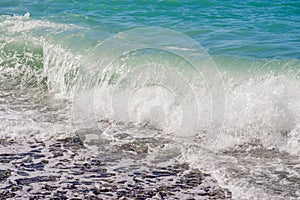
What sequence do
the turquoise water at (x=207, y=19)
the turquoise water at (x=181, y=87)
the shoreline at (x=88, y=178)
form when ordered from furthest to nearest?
1. the turquoise water at (x=207, y=19)
2. the turquoise water at (x=181, y=87)
3. the shoreline at (x=88, y=178)

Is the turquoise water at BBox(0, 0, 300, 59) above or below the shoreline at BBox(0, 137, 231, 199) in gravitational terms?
above

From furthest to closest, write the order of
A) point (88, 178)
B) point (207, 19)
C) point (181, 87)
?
point (207, 19), point (181, 87), point (88, 178)

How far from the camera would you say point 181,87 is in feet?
27.1

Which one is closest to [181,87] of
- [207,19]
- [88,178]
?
[88,178]

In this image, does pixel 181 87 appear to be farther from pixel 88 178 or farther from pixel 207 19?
pixel 207 19

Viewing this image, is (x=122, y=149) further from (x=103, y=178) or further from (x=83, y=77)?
(x=83, y=77)

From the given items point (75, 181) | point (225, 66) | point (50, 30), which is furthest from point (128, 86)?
point (50, 30)

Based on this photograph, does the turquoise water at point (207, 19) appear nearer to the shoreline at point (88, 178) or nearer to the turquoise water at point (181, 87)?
the turquoise water at point (181, 87)

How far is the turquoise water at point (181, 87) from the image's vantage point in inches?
251

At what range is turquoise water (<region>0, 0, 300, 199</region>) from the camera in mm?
6371

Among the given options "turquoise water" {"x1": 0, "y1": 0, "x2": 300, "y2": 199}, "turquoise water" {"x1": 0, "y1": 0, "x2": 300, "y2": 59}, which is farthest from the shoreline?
"turquoise water" {"x1": 0, "y1": 0, "x2": 300, "y2": 59}

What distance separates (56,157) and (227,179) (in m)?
1.93

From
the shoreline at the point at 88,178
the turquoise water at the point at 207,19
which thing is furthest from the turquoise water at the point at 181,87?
the shoreline at the point at 88,178

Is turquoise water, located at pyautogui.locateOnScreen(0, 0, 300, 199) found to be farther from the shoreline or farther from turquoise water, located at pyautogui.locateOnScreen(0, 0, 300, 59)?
the shoreline
